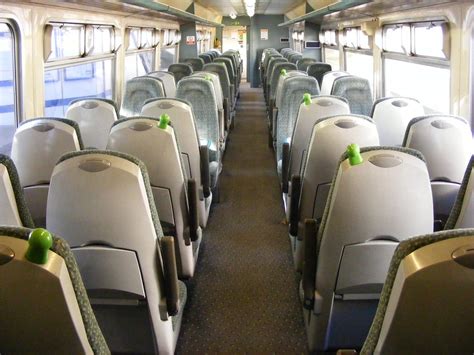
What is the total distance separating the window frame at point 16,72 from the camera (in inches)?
164

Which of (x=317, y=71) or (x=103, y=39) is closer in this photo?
(x=103, y=39)

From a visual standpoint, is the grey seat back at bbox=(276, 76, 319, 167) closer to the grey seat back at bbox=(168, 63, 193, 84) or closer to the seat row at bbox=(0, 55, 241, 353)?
the seat row at bbox=(0, 55, 241, 353)

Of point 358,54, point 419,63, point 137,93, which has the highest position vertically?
point 358,54

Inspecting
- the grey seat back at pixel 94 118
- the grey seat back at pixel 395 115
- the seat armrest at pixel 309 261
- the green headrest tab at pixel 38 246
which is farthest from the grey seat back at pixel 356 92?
the green headrest tab at pixel 38 246

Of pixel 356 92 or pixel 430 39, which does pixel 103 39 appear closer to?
pixel 356 92

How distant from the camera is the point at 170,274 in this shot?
2.50 metres

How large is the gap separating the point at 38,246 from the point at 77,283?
0.55 feet

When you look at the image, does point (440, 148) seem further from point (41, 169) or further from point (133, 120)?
point (41, 169)

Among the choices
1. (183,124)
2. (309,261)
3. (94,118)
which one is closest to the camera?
(309,261)

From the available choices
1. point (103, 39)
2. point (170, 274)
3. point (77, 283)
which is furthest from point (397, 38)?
point (77, 283)

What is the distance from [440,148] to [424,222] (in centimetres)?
104

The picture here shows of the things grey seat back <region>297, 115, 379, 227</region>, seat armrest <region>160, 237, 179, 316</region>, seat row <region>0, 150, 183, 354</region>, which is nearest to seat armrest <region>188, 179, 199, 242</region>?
grey seat back <region>297, 115, 379, 227</region>

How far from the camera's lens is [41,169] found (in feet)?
11.0

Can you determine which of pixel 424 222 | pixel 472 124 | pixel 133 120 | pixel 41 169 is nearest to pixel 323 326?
pixel 424 222
